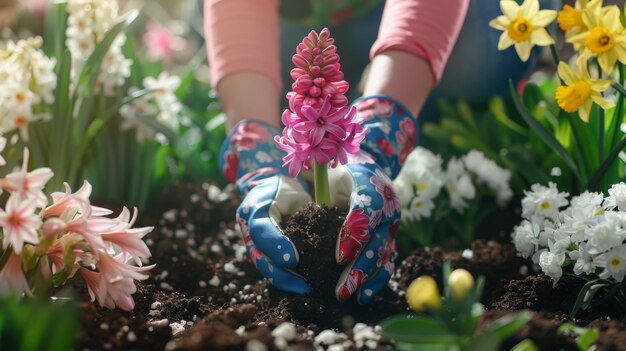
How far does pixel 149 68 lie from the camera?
6.83 ft

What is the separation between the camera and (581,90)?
125 cm

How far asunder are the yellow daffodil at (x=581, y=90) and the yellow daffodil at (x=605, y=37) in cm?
2

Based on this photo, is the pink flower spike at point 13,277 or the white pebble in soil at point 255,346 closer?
the white pebble in soil at point 255,346

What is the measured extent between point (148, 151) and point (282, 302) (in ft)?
2.43

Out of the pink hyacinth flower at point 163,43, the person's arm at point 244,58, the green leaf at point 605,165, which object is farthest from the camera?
the pink hyacinth flower at point 163,43

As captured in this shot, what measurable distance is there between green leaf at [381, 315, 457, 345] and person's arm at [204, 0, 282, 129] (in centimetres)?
82

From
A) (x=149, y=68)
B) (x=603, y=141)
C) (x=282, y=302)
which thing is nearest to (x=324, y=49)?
(x=282, y=302)

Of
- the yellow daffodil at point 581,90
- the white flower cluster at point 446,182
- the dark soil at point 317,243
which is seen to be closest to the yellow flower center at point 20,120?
the dark soil at point 317,243

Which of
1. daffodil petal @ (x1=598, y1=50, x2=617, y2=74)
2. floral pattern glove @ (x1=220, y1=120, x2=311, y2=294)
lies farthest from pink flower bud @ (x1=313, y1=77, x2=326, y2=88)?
daffodil petal @ (x1=598, y1=50, x2=617, y2=74)

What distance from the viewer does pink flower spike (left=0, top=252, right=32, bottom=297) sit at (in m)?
1.08

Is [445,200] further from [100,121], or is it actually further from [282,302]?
[100,121]

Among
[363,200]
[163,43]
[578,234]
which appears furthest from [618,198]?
[163,43]

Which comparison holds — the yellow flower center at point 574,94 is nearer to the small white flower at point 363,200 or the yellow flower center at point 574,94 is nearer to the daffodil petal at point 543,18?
the daffodil petal at point 543,18

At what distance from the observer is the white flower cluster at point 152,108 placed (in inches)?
70.6
